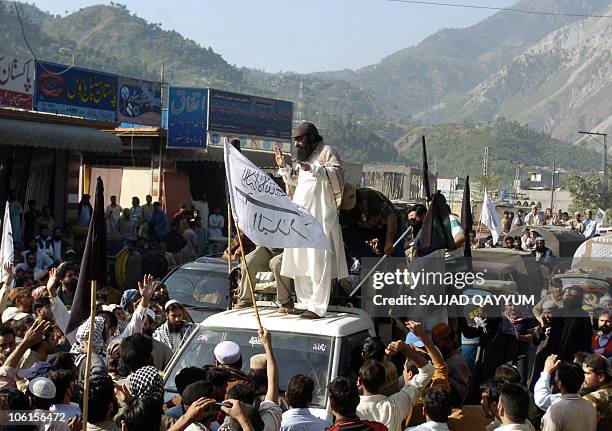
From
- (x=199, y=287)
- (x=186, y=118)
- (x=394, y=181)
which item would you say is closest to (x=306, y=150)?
(x=199, y=287)

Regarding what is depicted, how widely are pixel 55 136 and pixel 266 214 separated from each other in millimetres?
13015

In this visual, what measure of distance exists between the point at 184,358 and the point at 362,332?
55.5 inches

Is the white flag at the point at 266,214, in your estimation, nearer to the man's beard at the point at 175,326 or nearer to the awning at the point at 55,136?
the man's beard at the point at 175,326

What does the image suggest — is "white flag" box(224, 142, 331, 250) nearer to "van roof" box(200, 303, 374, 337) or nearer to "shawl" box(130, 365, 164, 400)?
"van roof" box(200, 303, 374, 337)

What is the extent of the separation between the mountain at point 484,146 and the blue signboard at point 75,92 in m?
124

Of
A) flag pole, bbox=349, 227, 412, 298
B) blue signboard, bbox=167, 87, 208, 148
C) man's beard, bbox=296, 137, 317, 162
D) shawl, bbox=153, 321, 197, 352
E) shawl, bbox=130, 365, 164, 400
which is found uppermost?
blue signboard, bbox=167, 87, 208, 148

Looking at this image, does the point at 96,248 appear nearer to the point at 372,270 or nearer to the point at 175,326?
Result: the point at 175,326

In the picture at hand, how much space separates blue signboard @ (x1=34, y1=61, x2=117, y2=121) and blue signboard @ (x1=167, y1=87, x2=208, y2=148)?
1.82 meters

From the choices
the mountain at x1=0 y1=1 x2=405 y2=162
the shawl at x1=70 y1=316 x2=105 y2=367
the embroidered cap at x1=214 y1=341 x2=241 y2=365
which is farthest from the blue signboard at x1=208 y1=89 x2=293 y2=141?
the mountain at x1=0 y1=1 x2=405 y2=162

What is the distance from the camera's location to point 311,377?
6770 millimetres

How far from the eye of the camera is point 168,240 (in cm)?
2056

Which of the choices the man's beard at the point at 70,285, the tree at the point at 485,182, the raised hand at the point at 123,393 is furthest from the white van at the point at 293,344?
the tree at the point at 485,182

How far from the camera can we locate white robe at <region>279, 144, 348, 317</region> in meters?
7.56

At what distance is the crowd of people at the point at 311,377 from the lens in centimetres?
532
